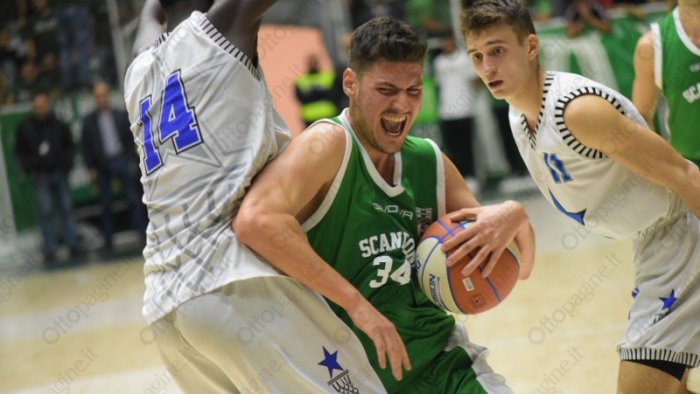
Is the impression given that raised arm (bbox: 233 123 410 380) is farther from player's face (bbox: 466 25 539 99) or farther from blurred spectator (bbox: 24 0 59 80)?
blurred spectator (bbox: 24 0 59 80)

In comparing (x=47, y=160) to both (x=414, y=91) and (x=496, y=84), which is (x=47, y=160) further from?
(x=414, y=91)

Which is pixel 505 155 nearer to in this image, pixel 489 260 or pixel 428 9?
pixel 428 9

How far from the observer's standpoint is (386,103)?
3754 mm

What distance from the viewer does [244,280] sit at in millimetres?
3436

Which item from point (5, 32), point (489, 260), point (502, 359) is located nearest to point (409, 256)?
point (489, 260)

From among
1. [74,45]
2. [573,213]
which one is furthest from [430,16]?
[573,213]

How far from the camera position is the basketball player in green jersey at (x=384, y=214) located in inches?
145

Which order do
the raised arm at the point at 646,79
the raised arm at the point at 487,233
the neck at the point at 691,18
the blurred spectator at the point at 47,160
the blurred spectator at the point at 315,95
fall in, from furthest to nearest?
1. the blurred spectator at the point at 315,95
2. the blurred spectator at the point at 47,160
3. the raised arm at the point at 646,79
4. the neck at the point at 691,18
5. the raised arm at the point at 487,233

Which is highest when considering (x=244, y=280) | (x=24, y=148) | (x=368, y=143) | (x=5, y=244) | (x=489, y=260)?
(x=368, y=143)

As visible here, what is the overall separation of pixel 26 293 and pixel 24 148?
275cm

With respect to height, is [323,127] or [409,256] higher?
[323,127]

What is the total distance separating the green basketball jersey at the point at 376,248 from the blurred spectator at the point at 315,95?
10.3 meters

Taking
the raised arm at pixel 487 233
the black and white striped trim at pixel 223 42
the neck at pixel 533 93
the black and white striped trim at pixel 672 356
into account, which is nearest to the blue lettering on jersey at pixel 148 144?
the black and white striped trim at pixel 223 42

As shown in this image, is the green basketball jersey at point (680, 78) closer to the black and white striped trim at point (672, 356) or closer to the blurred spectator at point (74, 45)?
the black and white striped trim at point (672, 356)
